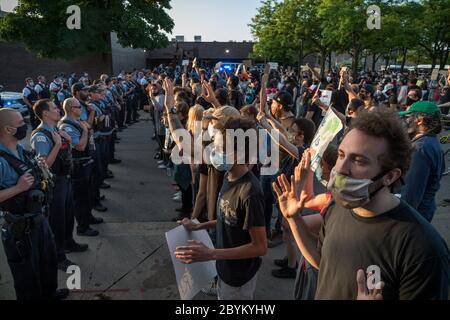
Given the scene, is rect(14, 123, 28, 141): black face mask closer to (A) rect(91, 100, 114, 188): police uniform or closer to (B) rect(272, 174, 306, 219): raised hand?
(B) rect(272, 174, 306, 219): raised hand

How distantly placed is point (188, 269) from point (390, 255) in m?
1.65

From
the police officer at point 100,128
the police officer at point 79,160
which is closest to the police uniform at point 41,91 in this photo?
the police officer at point 100,128

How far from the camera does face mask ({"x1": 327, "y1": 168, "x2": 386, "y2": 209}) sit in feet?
5.50

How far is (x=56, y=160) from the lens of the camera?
4.52 metres

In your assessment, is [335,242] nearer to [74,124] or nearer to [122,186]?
[74,124]

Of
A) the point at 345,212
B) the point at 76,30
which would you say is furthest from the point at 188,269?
the point at 76,30

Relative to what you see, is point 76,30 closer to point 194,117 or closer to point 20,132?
point 194,117

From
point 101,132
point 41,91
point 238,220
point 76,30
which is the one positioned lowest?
point 238,220

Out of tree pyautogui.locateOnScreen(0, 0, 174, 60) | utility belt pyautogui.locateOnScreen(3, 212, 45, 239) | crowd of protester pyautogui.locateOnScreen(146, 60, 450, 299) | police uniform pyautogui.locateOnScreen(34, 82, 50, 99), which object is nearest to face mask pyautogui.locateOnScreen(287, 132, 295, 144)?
crowd of protester pyautogui.locateOnScreen(146, 60, 450, 299)

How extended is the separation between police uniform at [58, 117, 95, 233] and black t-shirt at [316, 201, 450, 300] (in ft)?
14.7

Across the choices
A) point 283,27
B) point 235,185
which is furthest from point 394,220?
point 283,27

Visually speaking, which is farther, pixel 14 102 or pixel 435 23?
pixel 435 23

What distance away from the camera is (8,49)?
30797mm

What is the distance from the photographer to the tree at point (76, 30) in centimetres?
2480
